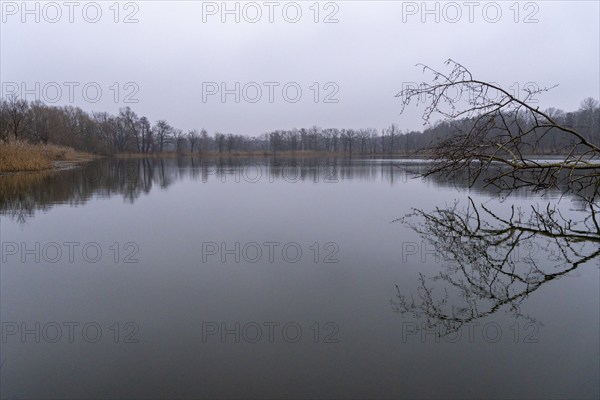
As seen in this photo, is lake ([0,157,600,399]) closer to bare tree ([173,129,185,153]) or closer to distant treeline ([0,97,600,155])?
distant treeline ([0,97,600,155])

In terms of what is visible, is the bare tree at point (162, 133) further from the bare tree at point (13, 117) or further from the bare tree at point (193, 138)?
the bare tree at point (13, 117)

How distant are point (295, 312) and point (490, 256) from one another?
3.09m

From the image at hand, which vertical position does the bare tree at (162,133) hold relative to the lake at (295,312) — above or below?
above

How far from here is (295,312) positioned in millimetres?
3629

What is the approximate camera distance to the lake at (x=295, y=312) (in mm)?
2617

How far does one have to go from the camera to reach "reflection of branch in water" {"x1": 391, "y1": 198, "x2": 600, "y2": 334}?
149 inches

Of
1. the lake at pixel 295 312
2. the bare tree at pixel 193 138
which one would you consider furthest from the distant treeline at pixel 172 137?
the lake at pixel 295 312

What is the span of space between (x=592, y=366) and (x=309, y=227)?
5073mm

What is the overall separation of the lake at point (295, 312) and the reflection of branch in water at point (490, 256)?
0.10 feet

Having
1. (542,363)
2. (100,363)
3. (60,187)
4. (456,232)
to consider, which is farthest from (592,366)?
(60,187)

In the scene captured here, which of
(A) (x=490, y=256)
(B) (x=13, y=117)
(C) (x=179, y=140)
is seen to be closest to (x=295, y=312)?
(A) (x=490, y=256)

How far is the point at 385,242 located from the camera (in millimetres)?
6277

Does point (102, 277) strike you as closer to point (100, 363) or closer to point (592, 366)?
point (100, 363)

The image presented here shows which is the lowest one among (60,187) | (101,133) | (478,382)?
(478,382)
